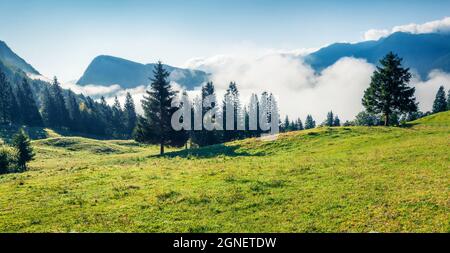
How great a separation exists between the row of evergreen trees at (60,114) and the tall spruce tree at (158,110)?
79.0m

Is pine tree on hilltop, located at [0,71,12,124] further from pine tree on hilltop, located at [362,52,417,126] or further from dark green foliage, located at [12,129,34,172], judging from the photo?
pine tree on hilltop, located at [362,52,417,126]

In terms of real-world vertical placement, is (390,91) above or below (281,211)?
above

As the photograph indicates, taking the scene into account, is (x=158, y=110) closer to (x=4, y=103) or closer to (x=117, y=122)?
(x=4, y=103)

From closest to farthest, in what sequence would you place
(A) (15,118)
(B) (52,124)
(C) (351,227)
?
(C) (351,227), (A) (15,118), (B) (52,124)

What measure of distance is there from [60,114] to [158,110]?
3604 inches

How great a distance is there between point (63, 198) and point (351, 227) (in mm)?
15616

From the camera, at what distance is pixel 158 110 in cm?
5141

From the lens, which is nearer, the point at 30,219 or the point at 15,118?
→ the point at 30,219

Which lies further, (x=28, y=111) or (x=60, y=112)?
(x=60, y=112)

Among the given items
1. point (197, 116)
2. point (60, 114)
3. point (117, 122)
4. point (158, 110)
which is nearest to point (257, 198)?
point (158, 110)
